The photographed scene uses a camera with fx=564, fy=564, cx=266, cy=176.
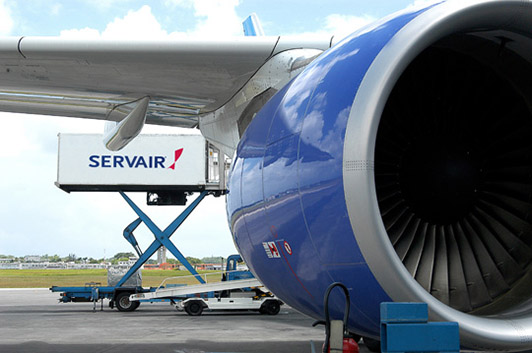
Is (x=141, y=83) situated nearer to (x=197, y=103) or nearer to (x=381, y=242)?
(x=197, y=103)

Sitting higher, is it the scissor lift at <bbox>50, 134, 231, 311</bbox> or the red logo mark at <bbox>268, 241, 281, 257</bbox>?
the scissor lift at <bbox>50, 134, 231, 311</bbox>

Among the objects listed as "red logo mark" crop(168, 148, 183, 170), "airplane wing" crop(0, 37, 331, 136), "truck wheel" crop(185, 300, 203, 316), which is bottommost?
"truck wheel" crop(185, 300, 203, 316)

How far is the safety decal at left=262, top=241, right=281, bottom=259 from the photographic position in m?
3.94

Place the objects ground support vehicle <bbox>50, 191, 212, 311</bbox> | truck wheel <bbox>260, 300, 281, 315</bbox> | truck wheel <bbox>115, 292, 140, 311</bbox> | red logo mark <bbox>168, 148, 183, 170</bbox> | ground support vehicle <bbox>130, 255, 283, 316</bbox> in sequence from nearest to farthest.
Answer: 1. ground support vehicle <bbox>130, 255, 283, 316</bbox>
2. truck wheel <bbox>260, 300, 281, 315</bbox>
3. truck wheel <bbox>115, 292, 140, 311</bbox>
4. ground support vehicle <bbox>50, 191, 212, 311</bbox>
5. red logo mark <bbox>168, 148, 183, 170</bbox>

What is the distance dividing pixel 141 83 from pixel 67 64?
2.51ft

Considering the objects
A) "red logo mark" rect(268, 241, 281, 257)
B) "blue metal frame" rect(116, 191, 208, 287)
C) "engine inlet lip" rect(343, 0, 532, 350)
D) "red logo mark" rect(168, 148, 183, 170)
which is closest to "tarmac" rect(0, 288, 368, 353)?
"red logo mark" rect(268, 241, 281, 257)

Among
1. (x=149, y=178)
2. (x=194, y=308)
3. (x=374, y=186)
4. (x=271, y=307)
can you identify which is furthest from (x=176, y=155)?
(x=374, y=186)

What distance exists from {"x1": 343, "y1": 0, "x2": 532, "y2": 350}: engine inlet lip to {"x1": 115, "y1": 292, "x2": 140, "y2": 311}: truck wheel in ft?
56.7

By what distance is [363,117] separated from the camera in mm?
3096

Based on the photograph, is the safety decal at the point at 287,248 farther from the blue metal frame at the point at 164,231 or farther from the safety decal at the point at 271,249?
the blue metal frame at the point at 164,231

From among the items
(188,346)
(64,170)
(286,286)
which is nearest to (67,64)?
(286,286)

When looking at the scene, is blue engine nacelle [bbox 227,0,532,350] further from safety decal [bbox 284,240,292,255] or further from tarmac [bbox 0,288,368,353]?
tarmac [bbox 0,288,368,353]

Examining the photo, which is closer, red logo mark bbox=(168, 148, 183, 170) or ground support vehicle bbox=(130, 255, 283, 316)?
ground support vehicle bbox=(130, 255, 283, 316)

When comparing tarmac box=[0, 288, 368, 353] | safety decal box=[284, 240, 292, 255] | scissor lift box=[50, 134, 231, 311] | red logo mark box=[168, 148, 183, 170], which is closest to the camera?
safety decal box=[284, 240, 292, 255]
